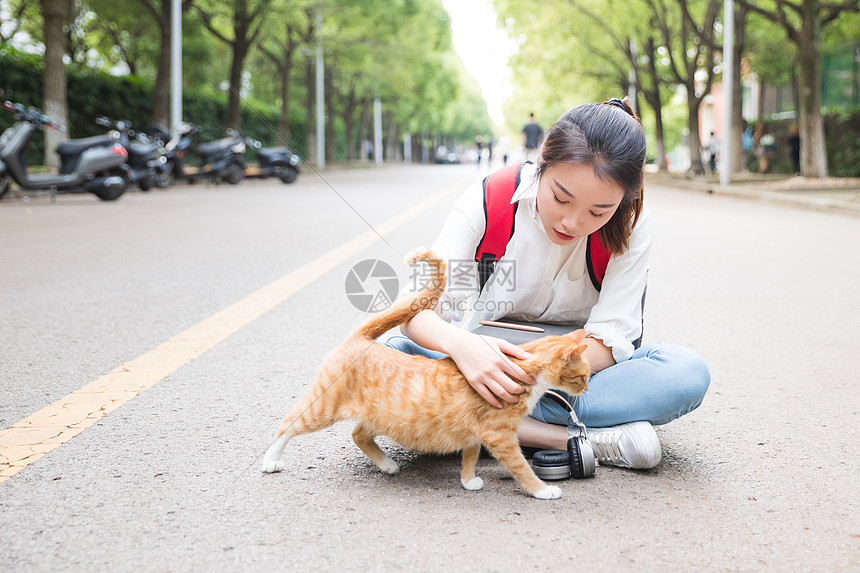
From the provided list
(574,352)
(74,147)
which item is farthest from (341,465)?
(74,147)

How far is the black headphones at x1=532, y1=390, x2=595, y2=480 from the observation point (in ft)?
7.86

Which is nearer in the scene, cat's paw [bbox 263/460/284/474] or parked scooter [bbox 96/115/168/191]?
cat's paw [bbox 263/460/284/474]

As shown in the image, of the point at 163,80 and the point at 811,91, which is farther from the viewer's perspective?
the point at 163,80

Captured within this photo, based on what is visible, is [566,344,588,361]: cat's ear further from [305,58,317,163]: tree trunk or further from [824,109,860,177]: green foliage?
[305,58,317,163]: tree trunk

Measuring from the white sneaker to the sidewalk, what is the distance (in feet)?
33.0

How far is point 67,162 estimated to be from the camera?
12.8m

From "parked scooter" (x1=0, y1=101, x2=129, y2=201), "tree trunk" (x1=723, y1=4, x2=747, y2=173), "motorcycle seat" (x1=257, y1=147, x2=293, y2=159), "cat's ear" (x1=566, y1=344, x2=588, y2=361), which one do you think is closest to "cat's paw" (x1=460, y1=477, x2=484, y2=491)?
"cat's ear" (x1=566, y1=344, x2=588, y2=361)

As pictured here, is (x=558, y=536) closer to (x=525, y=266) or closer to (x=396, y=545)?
(x=396, y=545)

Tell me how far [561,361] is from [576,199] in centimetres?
44

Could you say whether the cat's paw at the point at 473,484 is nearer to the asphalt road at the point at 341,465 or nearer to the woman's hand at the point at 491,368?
the asphalt road at the point at 341,465

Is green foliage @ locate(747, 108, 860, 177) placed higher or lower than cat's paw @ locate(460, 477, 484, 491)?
higher

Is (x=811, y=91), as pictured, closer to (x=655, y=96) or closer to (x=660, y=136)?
(x=655, y=96)

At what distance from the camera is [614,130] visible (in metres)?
2.29

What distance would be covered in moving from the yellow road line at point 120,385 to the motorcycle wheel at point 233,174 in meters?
13.2
